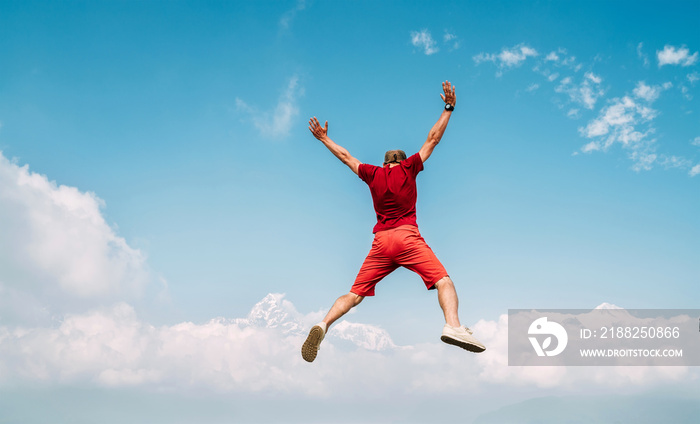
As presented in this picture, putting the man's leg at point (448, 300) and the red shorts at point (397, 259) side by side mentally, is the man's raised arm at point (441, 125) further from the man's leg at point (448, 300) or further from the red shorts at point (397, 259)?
the man's leg at point (448, 300)

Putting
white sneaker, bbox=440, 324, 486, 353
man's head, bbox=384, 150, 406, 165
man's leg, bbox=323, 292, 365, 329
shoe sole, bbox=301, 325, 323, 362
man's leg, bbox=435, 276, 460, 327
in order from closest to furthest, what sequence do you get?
white sneaker, bbox=440, 324, 486, 353, man's leg, bbox=435, 276, 460, 327, shoe sole, bbox=301, 325, 323, 362, man's leg, bbox=323, 292, 365, 329, man's head, bbox=384, 150, 406, 165

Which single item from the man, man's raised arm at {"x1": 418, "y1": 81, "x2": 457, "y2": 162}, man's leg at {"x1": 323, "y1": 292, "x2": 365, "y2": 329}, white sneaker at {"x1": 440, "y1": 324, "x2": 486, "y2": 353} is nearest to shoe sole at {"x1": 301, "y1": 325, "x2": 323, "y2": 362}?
the man

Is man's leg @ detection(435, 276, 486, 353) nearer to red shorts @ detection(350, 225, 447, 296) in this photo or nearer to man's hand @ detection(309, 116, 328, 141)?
red shorts @ detection(350, 225, 447, 296)

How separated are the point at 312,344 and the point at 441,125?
412 cm

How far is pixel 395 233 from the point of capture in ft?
29.3

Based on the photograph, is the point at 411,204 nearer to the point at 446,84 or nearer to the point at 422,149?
the point at 422,149

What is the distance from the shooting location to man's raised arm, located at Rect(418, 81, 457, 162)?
8.99 meters

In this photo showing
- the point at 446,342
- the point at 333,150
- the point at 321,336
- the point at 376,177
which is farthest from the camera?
the point at 333,150

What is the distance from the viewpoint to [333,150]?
999 cm

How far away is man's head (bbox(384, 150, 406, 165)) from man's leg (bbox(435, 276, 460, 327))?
7.22ft

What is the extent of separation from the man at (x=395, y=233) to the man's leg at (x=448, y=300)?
42 mm

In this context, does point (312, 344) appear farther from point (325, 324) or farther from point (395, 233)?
point (395, 233)

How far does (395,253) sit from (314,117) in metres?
3.10

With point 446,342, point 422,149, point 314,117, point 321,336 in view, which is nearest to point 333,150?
point 314,117
